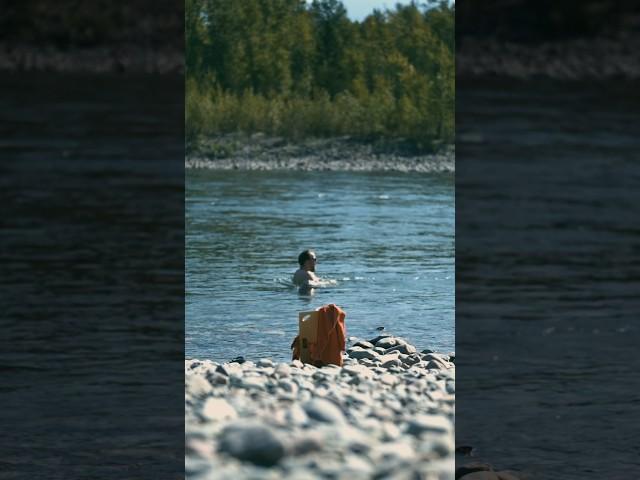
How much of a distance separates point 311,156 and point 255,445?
1243cm

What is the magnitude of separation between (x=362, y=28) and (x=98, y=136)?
13.3ft

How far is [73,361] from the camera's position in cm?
404

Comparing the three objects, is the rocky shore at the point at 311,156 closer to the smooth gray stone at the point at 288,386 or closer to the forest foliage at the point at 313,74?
the forest foliage at the point at 313,74

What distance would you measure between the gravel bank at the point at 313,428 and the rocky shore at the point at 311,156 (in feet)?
37.4

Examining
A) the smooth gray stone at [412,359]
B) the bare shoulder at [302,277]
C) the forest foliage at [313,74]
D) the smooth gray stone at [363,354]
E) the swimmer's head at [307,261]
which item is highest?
the forest foliage at [313,74]

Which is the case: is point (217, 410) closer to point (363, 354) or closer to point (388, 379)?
point (388, 379)

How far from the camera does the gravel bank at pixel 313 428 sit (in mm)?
2611

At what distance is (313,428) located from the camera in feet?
8.86

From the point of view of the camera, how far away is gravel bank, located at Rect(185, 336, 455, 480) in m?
2.61

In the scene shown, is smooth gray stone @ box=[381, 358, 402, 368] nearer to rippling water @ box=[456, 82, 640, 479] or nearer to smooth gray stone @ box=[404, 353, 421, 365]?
smooth gray stone @ box=[404, 353, 421, 365]

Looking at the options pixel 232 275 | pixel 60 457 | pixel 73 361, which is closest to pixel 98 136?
pixel 232 275

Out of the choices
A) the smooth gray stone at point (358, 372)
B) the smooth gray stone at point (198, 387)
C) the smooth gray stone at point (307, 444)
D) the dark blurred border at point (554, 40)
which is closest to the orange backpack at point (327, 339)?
the smooth gray stone at point (358, 372)

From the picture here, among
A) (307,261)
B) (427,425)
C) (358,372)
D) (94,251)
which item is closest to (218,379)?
(358,372)

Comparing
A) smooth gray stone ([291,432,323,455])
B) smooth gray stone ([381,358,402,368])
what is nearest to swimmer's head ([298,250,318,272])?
smooth gray stone ([381,358,402,368])
